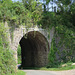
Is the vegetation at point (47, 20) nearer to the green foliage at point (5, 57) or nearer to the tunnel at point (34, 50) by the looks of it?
the green foliage at point (5, 57)

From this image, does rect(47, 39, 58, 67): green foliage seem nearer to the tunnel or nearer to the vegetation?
the vegetation

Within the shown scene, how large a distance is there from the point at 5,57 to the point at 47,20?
6363mm

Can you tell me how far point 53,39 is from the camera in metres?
15.2

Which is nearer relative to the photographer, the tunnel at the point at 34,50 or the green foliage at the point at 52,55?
the green foliage at the point at 52,55

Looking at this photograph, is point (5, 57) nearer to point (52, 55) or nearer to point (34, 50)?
point (52, 55)

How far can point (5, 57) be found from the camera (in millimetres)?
10016

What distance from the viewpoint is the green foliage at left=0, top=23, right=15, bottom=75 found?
368 inches

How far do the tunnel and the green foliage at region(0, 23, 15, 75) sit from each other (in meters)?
3.21

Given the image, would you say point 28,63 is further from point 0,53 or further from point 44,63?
point 0,53

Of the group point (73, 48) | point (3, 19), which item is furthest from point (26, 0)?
point (73, 48)

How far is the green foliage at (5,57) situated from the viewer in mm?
9359

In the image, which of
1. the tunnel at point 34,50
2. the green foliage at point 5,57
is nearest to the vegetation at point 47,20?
the green foliage at point 5,57

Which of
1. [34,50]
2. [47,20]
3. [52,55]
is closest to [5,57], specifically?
[52,55]

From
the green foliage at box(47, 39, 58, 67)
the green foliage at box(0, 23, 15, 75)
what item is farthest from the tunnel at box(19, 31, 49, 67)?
the green foliage at box(0, 23, 15, 75)
